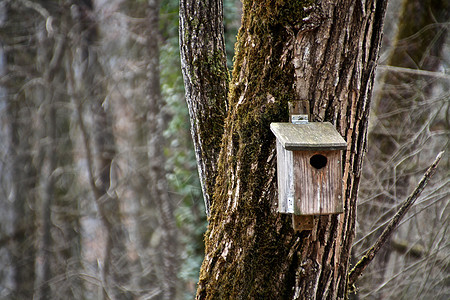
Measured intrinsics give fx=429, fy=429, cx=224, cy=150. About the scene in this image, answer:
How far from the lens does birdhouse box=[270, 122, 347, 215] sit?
1.60 m

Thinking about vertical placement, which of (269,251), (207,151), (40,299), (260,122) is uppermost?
(260,122)

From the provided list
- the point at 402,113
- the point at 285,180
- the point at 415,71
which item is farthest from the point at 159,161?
the point at 285,180

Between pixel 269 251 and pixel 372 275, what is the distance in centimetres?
431

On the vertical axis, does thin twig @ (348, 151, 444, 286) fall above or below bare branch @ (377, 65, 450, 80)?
below

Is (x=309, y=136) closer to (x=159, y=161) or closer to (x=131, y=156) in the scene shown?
(x=159, y=161)

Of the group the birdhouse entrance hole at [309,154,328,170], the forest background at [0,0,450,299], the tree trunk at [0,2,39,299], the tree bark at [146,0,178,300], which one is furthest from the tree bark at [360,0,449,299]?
the tree trunk at [0,2,39,299]

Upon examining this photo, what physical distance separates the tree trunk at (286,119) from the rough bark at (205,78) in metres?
0.49

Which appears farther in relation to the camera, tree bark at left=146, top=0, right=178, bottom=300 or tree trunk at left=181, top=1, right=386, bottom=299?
tree bark at left=146, top=0, right=178, bottom=300

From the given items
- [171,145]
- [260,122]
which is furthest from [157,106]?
[260,122]

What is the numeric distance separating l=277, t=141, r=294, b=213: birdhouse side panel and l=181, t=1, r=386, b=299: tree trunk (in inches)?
2.9

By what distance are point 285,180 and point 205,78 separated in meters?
0.96

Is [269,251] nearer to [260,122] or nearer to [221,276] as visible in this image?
[221,276]

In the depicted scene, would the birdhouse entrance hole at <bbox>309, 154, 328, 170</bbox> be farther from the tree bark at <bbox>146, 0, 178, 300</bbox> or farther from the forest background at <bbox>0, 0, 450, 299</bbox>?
the tree bark at <bbox>146, 0, 178, 300</bbox>

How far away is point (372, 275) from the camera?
5.54 meters
